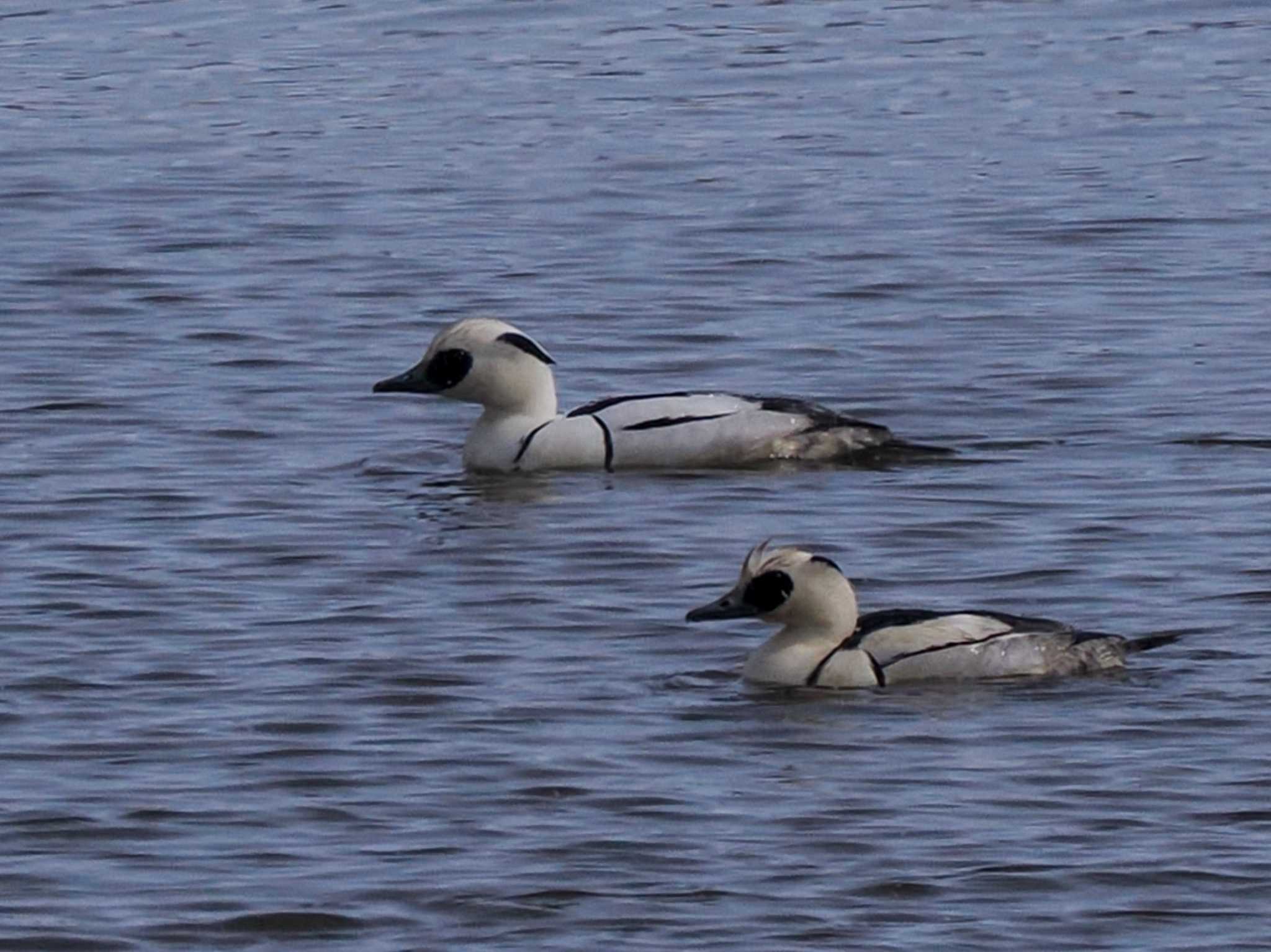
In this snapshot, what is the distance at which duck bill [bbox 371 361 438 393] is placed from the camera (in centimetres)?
1725

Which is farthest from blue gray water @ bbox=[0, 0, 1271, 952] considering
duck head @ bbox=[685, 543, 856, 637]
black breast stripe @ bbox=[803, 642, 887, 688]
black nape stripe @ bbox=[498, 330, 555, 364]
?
black nape stripe @ bbox=[498, 330, 555, 364]

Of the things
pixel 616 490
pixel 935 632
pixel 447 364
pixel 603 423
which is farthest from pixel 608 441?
pixel 935 632

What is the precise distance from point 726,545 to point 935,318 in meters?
4.90

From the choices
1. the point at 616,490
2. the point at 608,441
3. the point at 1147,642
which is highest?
the point at 1147,642

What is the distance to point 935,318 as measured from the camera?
19641 millimetres

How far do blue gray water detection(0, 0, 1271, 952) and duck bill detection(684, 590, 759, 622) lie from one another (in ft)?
0.69

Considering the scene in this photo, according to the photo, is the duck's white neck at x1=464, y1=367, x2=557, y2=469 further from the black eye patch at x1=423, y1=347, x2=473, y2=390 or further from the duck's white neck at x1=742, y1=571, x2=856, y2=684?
the duck's white neck at x1=742, y1=571, x2=856, y2=684

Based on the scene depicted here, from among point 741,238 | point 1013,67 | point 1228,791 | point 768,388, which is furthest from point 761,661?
point 1013,67

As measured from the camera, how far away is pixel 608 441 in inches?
658

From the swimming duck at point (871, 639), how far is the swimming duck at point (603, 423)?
11.1 ft

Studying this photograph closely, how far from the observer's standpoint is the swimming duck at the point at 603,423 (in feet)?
53.9

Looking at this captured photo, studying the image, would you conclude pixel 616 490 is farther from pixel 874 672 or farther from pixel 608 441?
pixel 874 672

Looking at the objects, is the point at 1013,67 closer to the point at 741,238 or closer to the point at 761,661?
the point at 741,238

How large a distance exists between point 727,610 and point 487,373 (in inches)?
175
